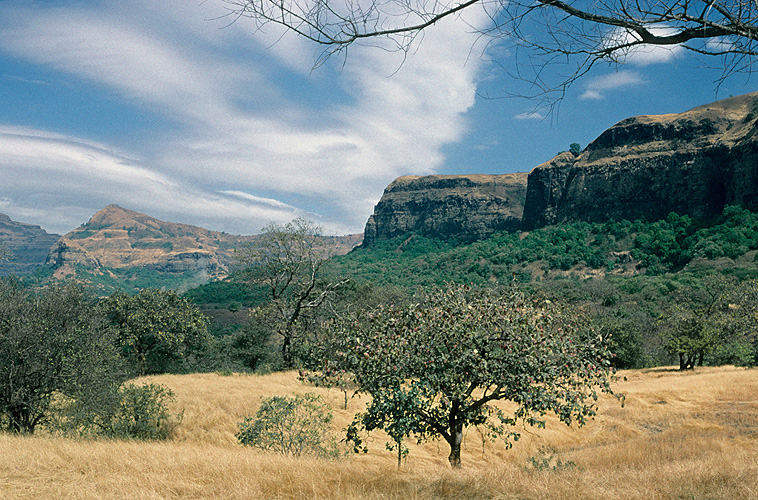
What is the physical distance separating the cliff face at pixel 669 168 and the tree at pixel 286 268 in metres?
107

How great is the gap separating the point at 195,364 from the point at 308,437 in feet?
90.3

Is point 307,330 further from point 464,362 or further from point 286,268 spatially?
point 464,362

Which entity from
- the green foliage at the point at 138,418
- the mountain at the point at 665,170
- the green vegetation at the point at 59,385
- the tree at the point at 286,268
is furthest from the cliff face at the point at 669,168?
the green vegetation at the point at 59,385

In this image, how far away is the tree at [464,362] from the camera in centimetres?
686

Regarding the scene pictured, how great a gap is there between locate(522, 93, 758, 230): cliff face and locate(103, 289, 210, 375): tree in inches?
4442

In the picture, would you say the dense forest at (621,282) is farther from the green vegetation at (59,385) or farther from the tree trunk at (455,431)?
the green vegetation at (59,385)

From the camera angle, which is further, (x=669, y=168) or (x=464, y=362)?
(x=669, y=168)

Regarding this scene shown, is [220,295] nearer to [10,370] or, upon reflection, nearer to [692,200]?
[10,370]

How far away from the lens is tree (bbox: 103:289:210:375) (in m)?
26.8

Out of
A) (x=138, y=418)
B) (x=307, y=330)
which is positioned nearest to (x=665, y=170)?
(x=307, y=330)

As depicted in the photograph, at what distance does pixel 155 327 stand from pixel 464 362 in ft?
85.7

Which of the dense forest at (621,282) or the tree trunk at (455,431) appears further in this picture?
the dense forest at (621,282)

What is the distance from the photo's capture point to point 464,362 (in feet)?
22.9

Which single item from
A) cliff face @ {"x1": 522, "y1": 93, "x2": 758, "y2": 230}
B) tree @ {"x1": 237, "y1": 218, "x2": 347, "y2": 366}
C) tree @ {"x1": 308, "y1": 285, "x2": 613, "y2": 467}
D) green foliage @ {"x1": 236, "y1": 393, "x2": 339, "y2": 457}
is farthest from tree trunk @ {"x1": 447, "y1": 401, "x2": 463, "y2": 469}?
cliff face @ {"x1": 522, "y1": 93, "x2": 758, "y2": 230}
